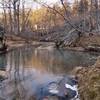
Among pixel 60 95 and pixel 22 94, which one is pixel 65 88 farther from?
pixel 22 94

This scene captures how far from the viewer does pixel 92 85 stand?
20.8ft

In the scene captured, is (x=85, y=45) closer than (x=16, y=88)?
No

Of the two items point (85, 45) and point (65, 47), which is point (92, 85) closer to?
point (85, 45)

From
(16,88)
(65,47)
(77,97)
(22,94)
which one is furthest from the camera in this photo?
(65,47)

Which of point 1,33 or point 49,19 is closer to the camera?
point 1,33

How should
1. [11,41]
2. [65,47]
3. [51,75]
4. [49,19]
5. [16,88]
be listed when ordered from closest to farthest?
[16,88] → [51,75] → [65,47] → [11,41] → [49,19]

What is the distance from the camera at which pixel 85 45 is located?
28547mm

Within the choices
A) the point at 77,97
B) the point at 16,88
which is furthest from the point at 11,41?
the point at 77,97

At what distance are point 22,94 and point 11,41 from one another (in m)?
27.6

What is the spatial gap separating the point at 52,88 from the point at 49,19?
54.8m

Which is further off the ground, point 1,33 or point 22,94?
point 1,33

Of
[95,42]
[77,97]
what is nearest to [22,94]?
[77,97]

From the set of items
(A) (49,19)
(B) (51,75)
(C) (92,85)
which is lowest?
(B) (51,75)

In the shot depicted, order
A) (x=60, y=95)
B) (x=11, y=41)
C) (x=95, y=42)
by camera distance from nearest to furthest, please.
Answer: (x=60, y=95) < (x=95, y=42) < (x=11, y=41)
